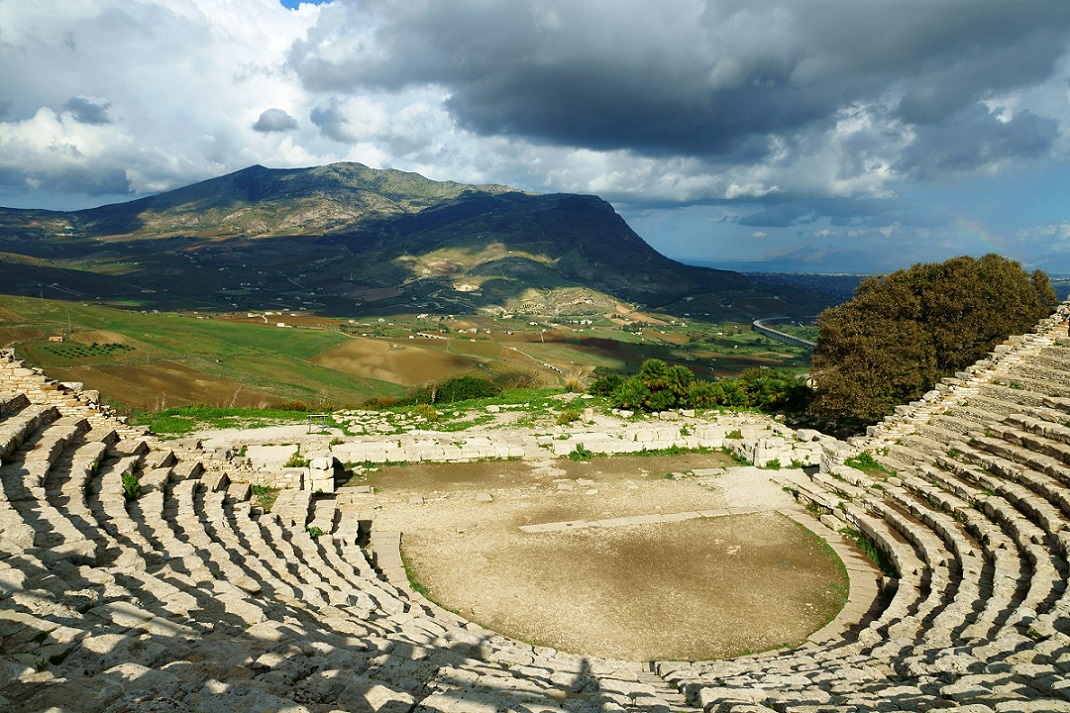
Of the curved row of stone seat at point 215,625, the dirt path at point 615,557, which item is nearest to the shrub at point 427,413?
the dirt path at point 615,557

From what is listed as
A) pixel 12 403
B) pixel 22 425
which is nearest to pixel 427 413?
pixel 12 403

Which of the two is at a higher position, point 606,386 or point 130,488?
point 606,386

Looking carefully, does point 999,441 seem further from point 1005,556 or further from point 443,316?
point 443,316

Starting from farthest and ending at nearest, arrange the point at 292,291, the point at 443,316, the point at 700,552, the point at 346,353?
the point at 292,291 < the point at 443,316 < the point at 346,353 < the point at 700,552

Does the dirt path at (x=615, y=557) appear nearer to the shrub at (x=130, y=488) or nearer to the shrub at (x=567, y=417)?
the shrub at (x=567, y=417)

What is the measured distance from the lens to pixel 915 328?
21.9 m

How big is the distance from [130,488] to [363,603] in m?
6.02

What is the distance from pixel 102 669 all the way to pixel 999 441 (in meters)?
19.7

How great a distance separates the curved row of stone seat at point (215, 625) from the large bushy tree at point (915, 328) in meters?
16.7

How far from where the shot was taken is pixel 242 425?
857 inches

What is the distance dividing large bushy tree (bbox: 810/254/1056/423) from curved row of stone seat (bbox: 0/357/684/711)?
16681 millimetres

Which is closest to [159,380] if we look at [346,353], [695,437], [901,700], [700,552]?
[346,353]

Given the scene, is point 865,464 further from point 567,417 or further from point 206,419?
point 206,419

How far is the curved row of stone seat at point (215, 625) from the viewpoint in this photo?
208 inches
